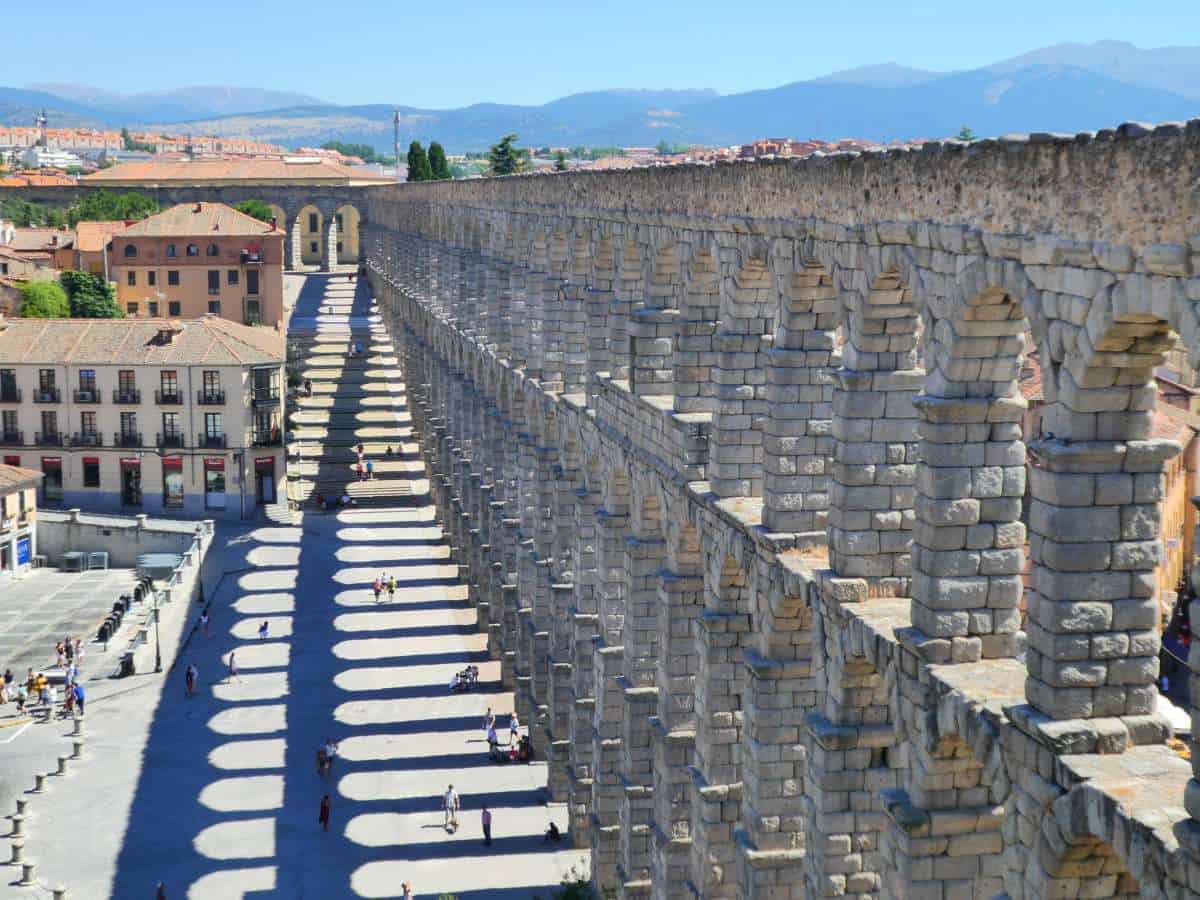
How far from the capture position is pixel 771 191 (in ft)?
88.6

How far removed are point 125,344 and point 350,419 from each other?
21.3 metres

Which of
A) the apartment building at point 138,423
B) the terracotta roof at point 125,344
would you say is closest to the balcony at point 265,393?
the apartment building at point 138,423

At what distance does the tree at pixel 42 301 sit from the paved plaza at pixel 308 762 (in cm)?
3616

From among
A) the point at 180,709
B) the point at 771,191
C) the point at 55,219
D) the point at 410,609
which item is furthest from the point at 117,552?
the point at 55,219

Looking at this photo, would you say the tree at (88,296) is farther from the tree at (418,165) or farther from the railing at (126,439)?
the tree at (418,165)

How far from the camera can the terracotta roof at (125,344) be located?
285 ft

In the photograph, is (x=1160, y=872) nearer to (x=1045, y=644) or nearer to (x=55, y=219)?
(x=1045, y=644)

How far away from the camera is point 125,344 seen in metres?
88.0

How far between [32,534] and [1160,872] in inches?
2817

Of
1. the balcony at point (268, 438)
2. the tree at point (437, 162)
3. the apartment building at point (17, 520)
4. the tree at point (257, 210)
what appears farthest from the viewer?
the tree at point (257, 210)

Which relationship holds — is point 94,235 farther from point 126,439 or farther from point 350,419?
point 126,439

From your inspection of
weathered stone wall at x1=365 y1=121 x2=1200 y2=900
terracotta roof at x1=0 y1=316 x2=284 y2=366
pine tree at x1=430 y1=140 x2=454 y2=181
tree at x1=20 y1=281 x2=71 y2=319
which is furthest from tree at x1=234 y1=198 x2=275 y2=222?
weathered stone wall at x1=365 y1=121 x2=1200 y2=900

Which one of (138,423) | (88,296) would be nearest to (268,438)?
(138,423)

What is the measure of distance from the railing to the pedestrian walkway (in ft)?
28.5
